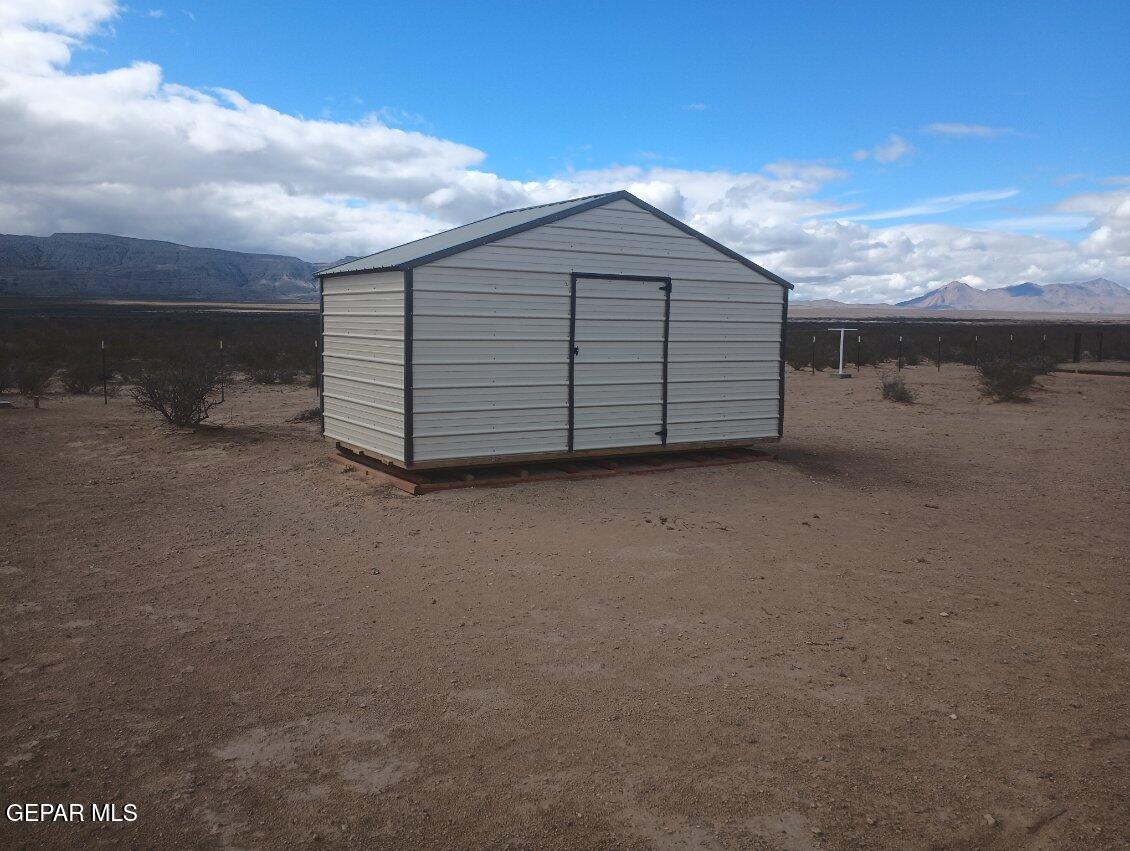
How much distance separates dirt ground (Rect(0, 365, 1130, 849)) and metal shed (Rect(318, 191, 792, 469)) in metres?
0.97

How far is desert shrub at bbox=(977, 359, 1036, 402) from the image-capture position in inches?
780

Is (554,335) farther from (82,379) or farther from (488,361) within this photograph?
(82,379)

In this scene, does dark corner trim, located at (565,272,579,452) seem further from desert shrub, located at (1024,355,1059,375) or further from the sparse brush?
desert shrub, located at (1024,355,1059,375)

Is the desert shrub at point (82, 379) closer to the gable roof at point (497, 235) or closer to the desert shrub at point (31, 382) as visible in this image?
the desert shrub at point (31, 382)

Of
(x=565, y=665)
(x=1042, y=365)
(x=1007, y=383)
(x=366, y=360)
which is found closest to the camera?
(x=565, y=665)

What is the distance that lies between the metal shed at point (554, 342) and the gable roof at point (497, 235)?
32 mm

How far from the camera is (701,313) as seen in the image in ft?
38.0

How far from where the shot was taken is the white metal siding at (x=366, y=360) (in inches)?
384

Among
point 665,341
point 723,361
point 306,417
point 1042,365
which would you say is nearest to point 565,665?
point 665,341

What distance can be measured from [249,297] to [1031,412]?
192080mm

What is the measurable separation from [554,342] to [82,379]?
1422cm

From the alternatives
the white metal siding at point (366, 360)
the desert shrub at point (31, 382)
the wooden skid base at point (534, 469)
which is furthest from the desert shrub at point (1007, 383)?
the desert shrub at point (31, 382)

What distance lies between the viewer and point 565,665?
16.5ft

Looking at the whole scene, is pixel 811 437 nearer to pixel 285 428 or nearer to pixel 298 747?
pixel 285 428
